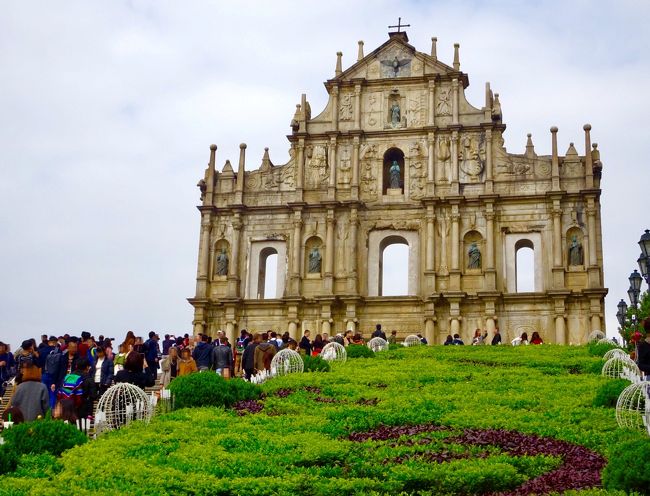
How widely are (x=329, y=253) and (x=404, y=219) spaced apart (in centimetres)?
381

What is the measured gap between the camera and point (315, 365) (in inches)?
959

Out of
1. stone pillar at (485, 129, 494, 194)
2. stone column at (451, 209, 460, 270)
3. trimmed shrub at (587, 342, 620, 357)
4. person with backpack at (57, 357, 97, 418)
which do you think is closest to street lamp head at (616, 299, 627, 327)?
trimmed shrub at (587, 342, 620, 357)

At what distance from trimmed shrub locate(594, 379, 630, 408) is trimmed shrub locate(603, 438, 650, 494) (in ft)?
23.4

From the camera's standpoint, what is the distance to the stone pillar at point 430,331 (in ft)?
131

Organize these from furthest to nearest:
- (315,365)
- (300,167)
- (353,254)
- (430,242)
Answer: (300,167) < (353,254) < (430,242) < (315,365)

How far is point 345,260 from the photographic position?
139 ft

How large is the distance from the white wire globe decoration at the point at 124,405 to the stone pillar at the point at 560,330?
1014 inches

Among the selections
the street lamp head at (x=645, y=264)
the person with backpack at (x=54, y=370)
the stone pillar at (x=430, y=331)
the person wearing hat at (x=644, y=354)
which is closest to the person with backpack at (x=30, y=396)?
the person with backpack at (x=54, y=370)

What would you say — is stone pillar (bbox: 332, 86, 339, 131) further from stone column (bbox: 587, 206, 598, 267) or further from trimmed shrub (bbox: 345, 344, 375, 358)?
trimmed shrub (bbox: 345, 344, 375, 358)

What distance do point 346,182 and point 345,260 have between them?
3895mm

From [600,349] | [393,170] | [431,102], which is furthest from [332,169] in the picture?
[600,349]

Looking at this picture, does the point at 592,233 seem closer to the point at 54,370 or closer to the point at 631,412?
the point at 631,412

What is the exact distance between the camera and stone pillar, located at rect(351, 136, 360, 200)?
4297cm

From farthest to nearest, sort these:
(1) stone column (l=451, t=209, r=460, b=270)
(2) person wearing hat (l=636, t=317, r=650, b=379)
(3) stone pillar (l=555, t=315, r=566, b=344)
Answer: (1) stone column (l=451, t=209, r=460, b=270)
(3) stone pillar (l=555, t=315, r=566, b=344)
(2) person wearing hat (l=636, t=317, r=650, b=379)
